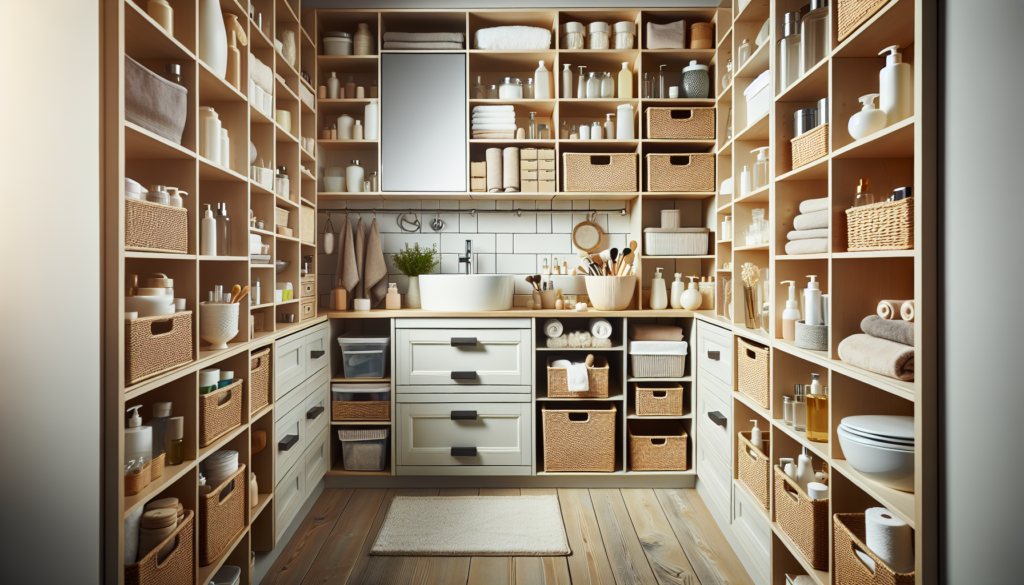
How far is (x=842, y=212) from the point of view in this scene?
1.62 metres

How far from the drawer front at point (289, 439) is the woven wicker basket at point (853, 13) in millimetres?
2357

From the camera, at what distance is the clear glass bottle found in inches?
68.5

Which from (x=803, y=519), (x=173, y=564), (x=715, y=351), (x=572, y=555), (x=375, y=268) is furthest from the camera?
(x=375, y=268)

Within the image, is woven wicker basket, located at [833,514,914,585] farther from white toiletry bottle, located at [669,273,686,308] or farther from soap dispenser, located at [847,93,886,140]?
white toiletry bottle, located at [669,273,686,308]

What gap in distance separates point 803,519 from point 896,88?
4.10ft

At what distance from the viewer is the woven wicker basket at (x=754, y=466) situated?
6.75 ft

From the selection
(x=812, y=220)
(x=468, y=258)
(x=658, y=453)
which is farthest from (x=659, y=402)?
(x=812, y=220)

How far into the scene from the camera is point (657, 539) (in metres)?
2.46

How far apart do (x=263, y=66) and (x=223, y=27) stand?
478mm

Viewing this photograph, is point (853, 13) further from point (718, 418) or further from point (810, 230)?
point (718, 418)

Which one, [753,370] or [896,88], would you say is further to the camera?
[753,370]

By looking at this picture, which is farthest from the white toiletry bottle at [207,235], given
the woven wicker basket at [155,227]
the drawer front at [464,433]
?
the drawer front at [464,433]

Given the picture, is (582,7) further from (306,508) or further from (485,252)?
(306,508)
